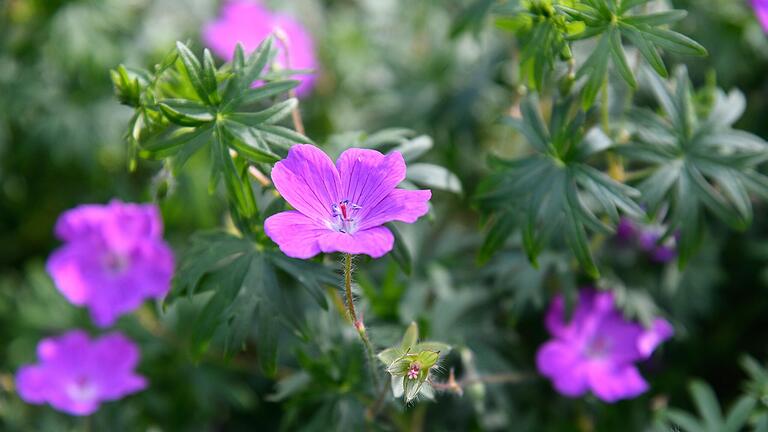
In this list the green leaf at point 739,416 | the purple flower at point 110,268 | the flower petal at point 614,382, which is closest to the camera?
the green leaf at point 739,416

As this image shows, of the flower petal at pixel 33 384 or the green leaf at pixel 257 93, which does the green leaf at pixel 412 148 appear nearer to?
the green leaf at pixel 257 93

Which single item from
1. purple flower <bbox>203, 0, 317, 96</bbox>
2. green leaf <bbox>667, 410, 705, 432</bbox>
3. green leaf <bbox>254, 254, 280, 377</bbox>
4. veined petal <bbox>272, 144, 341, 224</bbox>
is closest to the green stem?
veined petal <bbox>272, 144, 341, 224</bbox>

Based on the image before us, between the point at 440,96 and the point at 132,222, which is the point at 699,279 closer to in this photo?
the point at 440,96

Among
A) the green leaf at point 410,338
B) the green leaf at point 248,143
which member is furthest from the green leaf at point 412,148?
→ the green leaf at point 410,338

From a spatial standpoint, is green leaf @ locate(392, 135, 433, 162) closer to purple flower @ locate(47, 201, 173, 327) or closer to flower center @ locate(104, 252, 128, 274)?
purple flower @ locate(47, 201, 173, 327)

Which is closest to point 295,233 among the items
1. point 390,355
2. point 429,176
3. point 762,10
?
point 390,355

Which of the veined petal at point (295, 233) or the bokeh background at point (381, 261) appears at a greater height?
the veined petal at point (295, 233)

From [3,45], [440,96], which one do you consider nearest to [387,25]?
[440,96]
